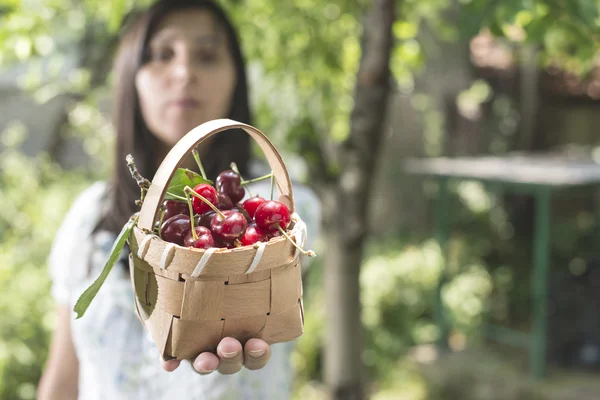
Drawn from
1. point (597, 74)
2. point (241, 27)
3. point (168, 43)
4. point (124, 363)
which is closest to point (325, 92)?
point (241, 27)

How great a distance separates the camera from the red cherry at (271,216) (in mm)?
859

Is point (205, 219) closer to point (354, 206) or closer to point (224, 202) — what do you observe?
point (224, 202)

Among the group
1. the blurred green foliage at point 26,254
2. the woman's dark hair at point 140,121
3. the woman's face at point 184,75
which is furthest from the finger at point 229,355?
the blurred green foliage at point 26,254

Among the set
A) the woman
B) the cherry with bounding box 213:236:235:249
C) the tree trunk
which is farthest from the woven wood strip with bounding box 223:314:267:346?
the tree trunk

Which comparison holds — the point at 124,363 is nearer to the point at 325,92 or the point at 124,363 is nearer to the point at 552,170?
the point at 325,92

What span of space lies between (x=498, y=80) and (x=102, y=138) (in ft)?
15.7

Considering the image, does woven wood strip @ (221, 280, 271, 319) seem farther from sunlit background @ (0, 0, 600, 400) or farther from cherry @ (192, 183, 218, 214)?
sunlit background @ (0, 0, 600, 400)

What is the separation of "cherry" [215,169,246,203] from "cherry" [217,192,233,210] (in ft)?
0.06

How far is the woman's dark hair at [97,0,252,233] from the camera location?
1.37 meters

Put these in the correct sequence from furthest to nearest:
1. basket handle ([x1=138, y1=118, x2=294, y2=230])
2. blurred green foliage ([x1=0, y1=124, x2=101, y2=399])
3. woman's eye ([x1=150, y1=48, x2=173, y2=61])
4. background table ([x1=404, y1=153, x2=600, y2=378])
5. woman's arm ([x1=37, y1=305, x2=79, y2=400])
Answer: background table ([x1=404, y1=153, x2=600, y2=378]) < blurred green foliage ([x1=0, y1=124, x2=101, y2=399]) < woman's arm ([x1=37, y1=305, x2=79, y2=400]) < woman's eye ([x1=150, y1=48, x2=173, y2=61]) < basket handle ([x1=138, y1=118, x2=294, y2=230])

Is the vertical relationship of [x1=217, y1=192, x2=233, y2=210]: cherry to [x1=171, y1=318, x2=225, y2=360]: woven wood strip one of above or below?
above

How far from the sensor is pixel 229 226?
2.72ft

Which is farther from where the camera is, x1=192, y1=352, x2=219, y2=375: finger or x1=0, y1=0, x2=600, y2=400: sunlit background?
x1=0, y1=0, x2=600, y2=400: sunlit background

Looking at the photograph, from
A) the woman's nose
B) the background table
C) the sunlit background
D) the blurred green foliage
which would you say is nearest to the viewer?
the woman's nose
